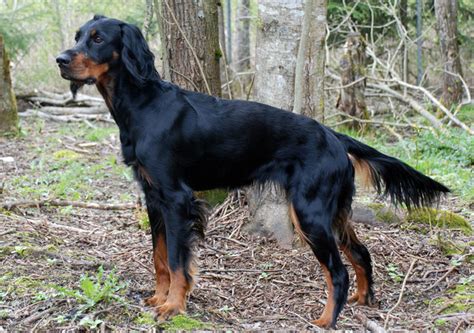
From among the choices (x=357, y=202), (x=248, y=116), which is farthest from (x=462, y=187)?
(x=248, y=116)

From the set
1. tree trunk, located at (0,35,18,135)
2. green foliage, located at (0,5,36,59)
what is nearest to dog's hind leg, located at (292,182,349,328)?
tree trunk, located at (0,35,18,135)

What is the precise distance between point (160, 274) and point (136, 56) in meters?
1.38

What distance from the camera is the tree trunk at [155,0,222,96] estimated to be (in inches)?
208

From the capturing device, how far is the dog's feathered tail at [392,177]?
424 centimetres

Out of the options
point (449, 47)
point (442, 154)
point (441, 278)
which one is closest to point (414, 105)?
point (442, 154)

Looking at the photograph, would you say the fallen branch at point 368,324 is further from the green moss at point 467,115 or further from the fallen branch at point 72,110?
the fallen branch at point 72,110

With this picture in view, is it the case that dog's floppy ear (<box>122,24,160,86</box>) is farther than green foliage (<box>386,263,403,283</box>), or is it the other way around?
green foliage (<box>386,263,403,283</box>)

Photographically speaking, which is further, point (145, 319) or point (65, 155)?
point (65, 155)

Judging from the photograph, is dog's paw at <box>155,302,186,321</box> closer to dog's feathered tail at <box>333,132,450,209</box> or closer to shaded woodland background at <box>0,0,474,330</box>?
shaded woodland background at <box>0,0,474,330</box>

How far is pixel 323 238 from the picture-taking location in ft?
12.8

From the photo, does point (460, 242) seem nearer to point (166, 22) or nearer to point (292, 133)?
point (292, 133)

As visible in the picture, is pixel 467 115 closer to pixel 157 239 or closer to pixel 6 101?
pixel 6 101

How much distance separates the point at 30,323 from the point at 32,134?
7.22m

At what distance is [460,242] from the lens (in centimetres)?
512
